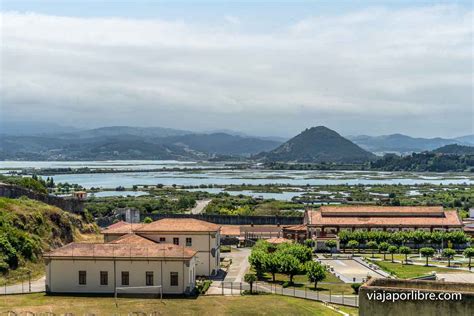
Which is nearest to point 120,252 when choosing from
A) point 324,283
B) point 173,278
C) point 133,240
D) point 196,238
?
point 173,278

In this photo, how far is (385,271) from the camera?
43375mm

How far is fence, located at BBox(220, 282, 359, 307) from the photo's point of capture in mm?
32116

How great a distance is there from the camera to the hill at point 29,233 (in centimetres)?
3669

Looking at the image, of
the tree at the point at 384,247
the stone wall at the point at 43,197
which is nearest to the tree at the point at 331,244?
the tree at the point at 384,247

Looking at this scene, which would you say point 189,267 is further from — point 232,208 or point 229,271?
point 232,208

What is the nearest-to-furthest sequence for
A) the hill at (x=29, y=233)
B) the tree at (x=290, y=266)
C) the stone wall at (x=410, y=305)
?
the stone wall at (x=410, y=305)
the hill at (x=29, y=233)
the tree at (x=290, y=266)

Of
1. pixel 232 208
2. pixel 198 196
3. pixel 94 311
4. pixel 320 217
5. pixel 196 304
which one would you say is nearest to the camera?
pixel 94 311

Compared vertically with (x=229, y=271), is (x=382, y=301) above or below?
above

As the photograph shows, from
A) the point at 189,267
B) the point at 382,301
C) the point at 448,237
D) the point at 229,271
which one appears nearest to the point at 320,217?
the point at 448,237

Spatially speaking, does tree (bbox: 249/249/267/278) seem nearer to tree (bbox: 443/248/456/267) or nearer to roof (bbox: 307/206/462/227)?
tree (bbox: 443/248/456/267)

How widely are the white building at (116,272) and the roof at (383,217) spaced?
101 feet

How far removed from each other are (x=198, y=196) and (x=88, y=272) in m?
91.8

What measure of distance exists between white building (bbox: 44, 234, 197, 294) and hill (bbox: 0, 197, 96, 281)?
4730 millimetres

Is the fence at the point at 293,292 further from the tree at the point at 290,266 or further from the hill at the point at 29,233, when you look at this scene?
the hill at the point at 29,233
